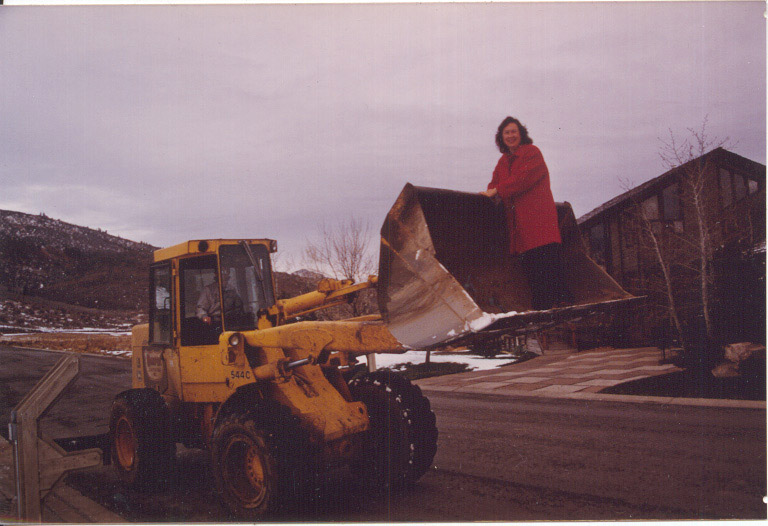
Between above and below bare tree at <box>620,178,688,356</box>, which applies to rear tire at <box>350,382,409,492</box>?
below

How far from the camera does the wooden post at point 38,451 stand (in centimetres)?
400

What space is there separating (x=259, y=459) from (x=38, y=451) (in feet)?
4.88

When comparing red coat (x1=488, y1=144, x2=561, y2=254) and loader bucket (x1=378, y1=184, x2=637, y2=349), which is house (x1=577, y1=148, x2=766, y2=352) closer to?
loader bucket (x1=378, y1=184, x2=637, y2=349)

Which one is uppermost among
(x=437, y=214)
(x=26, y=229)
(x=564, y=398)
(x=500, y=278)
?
(x=26, y=229)

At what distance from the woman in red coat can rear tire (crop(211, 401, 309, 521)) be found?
2006mm

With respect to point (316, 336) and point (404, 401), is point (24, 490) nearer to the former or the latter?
point (316, 336)

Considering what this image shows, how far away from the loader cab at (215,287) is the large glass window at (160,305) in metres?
0.02

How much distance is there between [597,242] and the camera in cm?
2048

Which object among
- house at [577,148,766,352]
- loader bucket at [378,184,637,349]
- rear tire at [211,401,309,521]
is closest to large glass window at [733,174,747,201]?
house at [577,148,766,352]

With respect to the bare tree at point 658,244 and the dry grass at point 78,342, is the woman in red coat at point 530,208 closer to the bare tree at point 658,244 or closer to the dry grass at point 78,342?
the dry grass at point 78,342

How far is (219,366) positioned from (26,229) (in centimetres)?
447

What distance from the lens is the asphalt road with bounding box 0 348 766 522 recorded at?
4738 millimetres

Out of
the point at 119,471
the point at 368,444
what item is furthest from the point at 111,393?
the point at 368,444

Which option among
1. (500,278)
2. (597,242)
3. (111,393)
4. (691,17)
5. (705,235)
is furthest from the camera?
(597,242)
